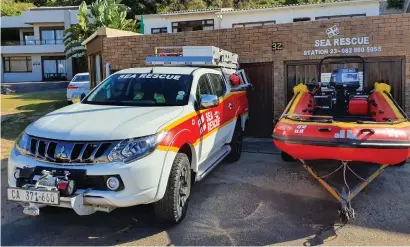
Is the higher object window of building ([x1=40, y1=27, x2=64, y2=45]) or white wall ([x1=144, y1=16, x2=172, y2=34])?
window of building ([x1=40, y1=27, x2=64, y2=45])

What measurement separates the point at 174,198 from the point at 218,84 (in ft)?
9.15

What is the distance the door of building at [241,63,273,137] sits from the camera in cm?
977

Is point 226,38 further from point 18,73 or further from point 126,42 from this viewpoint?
point 18,73

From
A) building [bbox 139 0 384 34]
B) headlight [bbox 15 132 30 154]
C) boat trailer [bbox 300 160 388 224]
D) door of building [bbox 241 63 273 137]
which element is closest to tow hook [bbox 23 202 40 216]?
headlight [bbox 15 132 30 154]

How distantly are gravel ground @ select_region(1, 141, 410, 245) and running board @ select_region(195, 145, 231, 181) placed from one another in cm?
35

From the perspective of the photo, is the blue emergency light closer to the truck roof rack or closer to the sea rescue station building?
the truck roof rack

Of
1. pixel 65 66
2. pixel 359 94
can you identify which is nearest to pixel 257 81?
pixel 359 94

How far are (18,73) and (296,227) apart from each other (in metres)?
42.6

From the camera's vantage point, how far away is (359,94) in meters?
7.49

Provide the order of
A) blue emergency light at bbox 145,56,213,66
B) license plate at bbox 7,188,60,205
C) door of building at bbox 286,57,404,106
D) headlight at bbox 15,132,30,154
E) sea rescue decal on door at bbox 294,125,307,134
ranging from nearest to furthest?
license plate at bbox 7,188,60,205 < headlight at bbox 15,132,30,154 < sea rescue decal on door at bbox 294,125,307,134 < blue emergency light at bbox 145,56,213,66 < door of building at bbox 286,57,404,106

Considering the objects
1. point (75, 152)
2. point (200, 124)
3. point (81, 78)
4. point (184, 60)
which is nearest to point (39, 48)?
point (81, 78)

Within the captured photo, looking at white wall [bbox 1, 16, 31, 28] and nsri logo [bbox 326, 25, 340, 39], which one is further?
white wall [bbox 1, 16, 31, 28]

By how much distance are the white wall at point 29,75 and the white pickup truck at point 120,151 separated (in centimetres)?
3893

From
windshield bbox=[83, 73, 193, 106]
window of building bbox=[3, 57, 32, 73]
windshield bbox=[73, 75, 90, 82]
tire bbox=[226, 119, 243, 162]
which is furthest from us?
window of building bbox=[3, 57, 32, 73]
